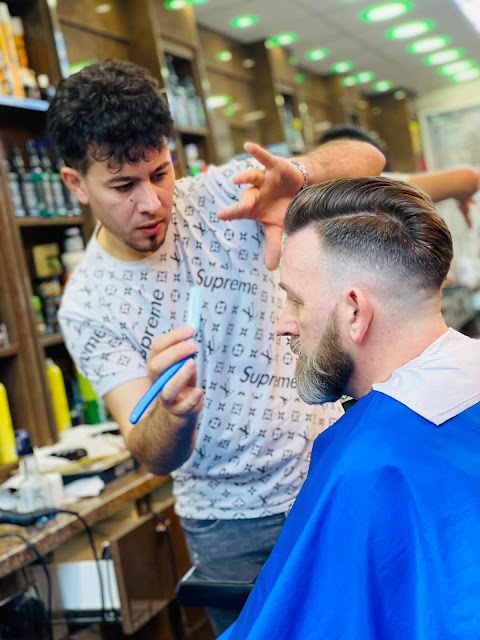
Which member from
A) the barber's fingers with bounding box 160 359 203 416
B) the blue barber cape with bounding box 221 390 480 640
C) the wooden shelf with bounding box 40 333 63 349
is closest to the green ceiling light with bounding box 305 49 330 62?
the wooden shelf with bounding box 40 333 63 349

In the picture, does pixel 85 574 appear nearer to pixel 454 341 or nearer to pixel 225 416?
pixel 225 416

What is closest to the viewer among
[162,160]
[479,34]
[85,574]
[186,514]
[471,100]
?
[162,160]

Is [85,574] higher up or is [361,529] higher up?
[361,529]

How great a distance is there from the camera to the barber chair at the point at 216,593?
1.73m

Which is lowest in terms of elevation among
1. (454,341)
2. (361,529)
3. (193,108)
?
(361,529)

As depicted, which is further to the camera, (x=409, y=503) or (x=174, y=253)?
(x=174, y=253)

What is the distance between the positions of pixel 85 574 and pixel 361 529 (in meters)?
1.43

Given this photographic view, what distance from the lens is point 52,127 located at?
189cm

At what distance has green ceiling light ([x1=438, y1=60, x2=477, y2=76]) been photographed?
32.8 feet

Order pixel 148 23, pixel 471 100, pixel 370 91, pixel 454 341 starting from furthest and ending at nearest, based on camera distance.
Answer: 1. pixel 471 100
2. pixel 370 91
3. pixel 148 23
4. pixel 454 341

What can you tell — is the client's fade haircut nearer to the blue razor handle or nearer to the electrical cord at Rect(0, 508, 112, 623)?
the blue razor handle

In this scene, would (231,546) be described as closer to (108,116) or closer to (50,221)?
(108,116)

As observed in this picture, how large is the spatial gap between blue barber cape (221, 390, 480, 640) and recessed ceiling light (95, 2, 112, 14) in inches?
141

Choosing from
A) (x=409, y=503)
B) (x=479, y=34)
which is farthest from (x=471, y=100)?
(x=409, y=503)
